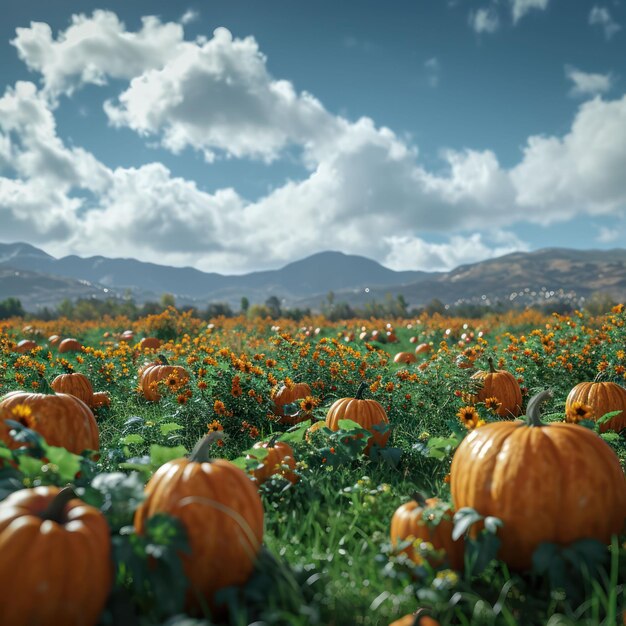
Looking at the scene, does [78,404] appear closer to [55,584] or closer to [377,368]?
[55,584]

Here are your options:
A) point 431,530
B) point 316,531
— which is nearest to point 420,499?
point 431,530

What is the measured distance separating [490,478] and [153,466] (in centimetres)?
183

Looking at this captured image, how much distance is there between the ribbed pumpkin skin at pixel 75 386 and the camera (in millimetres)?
6184

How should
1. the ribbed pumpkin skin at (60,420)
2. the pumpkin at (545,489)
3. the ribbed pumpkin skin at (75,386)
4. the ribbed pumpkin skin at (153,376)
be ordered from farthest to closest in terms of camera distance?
the ribbed pumpkin skin at (153,376) < the ribbed pumpkin skin at (75,386) < the ribbed pumpkin skin at (60,420) < the pumpkin at (545,489)

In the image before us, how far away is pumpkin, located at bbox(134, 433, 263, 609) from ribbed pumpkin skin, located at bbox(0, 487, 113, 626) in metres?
0.26

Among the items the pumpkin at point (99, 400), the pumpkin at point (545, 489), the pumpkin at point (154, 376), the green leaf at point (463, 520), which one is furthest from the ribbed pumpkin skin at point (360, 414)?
the pumpkin at point (99, 400)

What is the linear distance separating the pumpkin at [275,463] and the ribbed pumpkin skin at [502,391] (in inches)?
109

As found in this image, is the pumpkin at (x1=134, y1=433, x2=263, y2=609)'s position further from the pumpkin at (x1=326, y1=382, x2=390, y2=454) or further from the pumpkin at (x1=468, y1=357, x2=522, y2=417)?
the pumpkin at (x1=468, y1=357, x2=522, y2=417)

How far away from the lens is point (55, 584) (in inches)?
73.5

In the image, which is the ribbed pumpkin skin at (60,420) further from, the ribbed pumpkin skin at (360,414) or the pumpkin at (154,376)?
the pumpkin at (154,376)

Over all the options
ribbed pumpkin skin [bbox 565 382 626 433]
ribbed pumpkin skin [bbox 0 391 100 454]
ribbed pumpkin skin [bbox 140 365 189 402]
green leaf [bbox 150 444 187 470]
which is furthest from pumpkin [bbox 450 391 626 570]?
ribbed pumpkin skin [bbox 140 365 189 402]

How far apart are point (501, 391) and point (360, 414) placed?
2.06 m

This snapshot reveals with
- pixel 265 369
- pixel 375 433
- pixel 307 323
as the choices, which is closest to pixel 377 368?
pixel 265 369

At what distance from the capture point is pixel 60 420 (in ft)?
12.0
